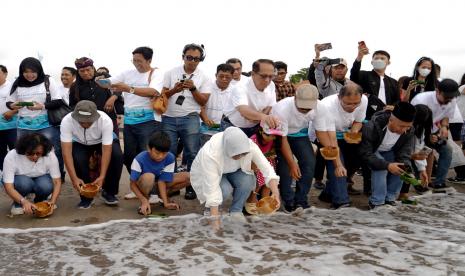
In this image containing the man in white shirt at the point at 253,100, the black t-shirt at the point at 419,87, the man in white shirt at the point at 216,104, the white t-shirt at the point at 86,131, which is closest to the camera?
the man in white shirt at the point at 253,100

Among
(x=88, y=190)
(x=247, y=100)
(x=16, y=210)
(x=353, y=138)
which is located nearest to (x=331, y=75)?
(x=353, y=138)

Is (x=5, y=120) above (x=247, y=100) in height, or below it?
below

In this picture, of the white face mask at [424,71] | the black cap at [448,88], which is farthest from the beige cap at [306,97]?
the white face mask at [424,71]

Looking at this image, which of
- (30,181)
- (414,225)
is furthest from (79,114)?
(414,225)

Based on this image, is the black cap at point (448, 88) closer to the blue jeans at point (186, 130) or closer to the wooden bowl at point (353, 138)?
the wooden bowl at point (353, 138)

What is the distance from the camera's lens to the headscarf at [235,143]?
11.1ft

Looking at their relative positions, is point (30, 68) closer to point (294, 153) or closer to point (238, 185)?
point (238, 185)

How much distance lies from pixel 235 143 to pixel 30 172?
6.81 feet

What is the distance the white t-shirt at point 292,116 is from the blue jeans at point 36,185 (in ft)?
7.34

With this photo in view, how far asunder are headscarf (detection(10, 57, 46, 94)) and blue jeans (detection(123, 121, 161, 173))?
1061 millimetres

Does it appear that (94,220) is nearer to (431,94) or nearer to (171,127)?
(171,127)

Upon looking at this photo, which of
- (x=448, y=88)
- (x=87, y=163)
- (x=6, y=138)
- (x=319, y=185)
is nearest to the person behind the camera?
(x=87, y=163)

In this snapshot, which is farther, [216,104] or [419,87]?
[419,87]

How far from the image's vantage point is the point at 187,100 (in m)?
4.56
